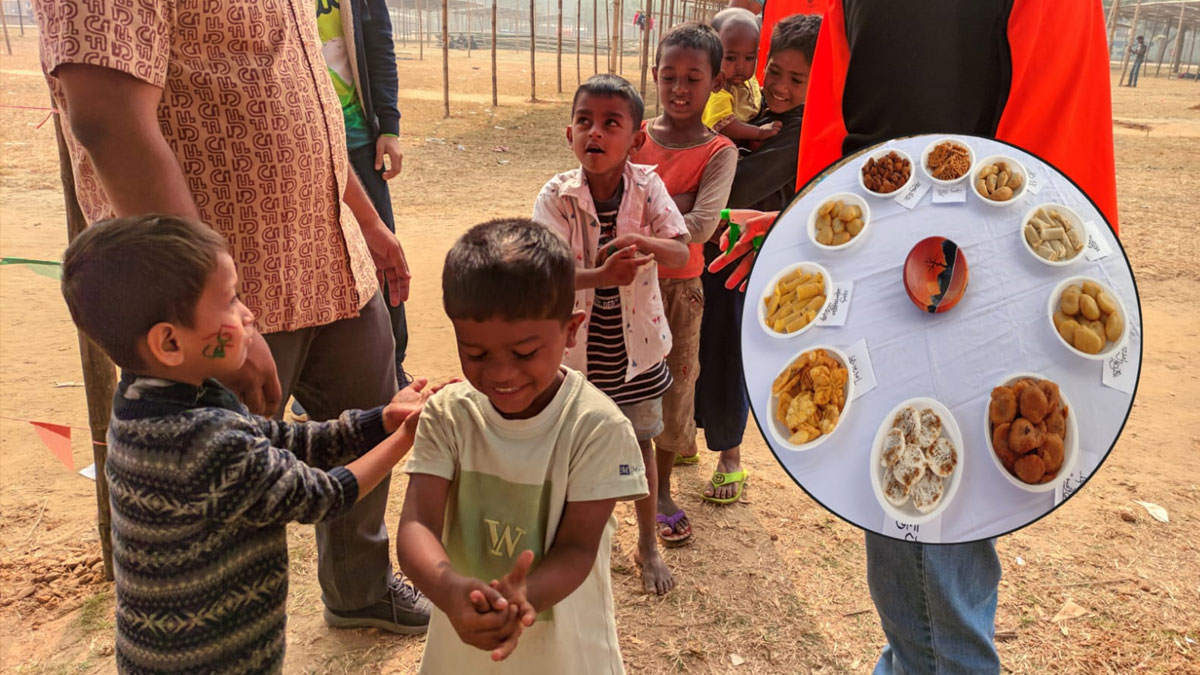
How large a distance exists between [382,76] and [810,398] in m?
2.80

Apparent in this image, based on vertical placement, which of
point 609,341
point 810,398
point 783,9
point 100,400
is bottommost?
point 100,400

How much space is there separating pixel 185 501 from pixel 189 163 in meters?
0.71

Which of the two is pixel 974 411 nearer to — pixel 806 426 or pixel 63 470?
pixel 806 426

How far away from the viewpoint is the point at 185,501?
→ 4.16 feet

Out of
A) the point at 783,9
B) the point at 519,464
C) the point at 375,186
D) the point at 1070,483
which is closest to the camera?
the point at 1070,483

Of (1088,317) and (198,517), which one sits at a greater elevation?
(1088,317)

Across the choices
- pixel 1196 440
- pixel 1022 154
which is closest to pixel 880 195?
pixel 1022 154

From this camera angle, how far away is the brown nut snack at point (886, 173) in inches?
53.7

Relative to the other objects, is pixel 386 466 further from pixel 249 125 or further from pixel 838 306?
pixel 838 306

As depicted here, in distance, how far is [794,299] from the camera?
140cm

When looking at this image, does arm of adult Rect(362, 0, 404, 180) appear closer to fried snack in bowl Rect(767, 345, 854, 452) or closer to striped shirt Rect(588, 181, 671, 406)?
striped shirt Rect(588, 181, 671, 406)

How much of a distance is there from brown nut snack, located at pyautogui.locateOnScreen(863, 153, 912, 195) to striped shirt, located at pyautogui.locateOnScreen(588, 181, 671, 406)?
0.96 meters

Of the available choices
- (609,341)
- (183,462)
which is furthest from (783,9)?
(183,462)

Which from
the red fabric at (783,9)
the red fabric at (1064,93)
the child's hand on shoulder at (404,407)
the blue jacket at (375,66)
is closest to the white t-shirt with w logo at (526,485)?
the child's hand on shoulder at (404,407)
